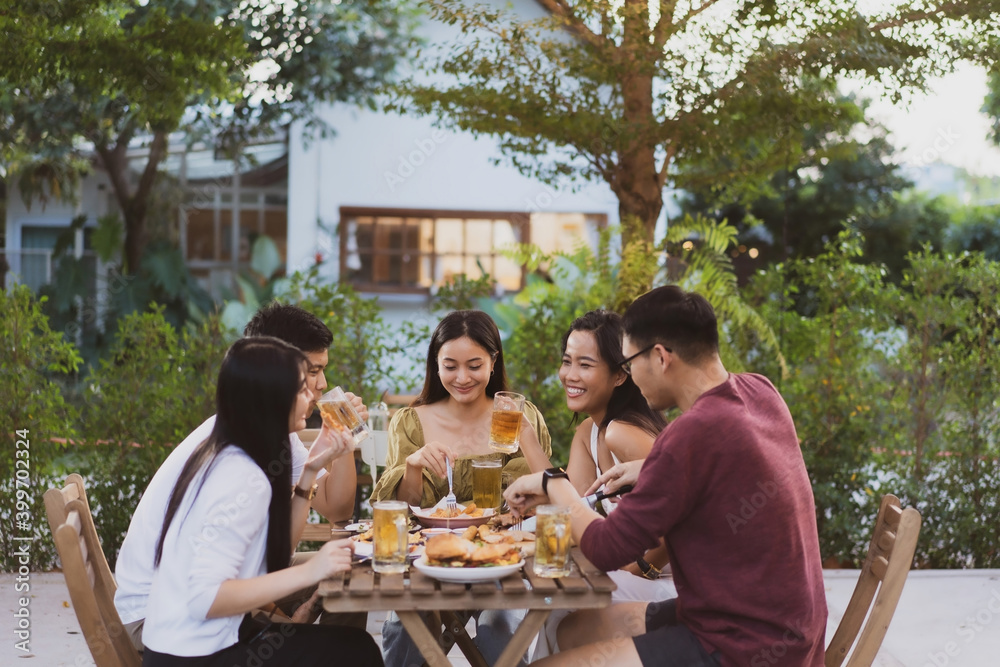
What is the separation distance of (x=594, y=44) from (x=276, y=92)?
20.9ft

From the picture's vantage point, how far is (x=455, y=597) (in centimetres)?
213

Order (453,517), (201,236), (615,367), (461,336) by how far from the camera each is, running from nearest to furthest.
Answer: (453,517) → (615,367) → (461,336) → (201,236)

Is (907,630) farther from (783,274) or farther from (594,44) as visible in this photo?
(594,44)

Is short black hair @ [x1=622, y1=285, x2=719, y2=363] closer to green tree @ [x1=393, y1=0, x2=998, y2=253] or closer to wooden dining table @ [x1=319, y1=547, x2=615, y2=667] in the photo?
wooden dining table @ [x1=319, y1=547, x2=615, y2=667]

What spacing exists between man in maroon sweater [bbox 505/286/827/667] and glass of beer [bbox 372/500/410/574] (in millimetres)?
453

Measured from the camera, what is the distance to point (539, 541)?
229cm

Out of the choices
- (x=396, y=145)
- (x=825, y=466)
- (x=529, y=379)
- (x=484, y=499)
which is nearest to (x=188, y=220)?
(x=396, y=145)

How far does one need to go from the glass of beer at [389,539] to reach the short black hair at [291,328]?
1006mm

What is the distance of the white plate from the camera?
215cm

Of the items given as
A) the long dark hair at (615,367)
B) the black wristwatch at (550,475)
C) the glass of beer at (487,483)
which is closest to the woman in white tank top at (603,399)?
the long dark hair at (615,367)

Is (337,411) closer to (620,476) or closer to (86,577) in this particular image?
(86,577)

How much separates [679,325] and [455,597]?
2.92ft

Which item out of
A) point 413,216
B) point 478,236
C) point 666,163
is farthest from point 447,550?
point 413,216

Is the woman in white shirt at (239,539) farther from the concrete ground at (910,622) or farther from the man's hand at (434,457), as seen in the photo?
the concrete ground at (910,622)
